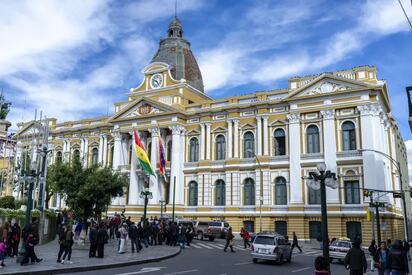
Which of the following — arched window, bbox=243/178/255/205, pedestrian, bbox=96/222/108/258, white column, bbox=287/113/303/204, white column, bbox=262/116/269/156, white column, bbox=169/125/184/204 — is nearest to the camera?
pedestrian, bbox=96/222/108/258

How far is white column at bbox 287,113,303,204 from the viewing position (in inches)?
1574

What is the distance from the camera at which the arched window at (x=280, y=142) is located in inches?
1686

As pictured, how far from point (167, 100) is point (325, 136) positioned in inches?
726

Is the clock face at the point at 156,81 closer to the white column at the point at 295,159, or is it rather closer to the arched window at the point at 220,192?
the arched window at the point at 220,192

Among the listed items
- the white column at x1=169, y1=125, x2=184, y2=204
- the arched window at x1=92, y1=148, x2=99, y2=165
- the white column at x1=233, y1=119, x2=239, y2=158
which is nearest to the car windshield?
the white column at x1=233, y1=119, x2=239, y2=158

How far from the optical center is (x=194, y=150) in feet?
158

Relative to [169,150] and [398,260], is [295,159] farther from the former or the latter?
[398,260]

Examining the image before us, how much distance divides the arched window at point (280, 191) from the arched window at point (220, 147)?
6.98 metres

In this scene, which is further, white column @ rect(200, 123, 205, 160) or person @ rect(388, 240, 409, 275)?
white column @ rect(200, 123, 205, 160)

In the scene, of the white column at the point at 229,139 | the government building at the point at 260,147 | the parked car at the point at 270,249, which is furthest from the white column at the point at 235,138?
the parked car at the point at 270,249

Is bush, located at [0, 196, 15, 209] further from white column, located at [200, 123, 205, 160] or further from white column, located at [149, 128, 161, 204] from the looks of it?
white column, located at [200, 123, 205, 160]

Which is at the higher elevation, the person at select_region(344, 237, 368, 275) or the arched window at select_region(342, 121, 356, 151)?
the arched window at select_region(342, 121, 356, 151)

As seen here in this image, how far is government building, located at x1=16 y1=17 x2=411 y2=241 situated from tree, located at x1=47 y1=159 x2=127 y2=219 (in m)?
11.6

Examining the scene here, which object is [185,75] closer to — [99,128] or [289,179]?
[99,128]
